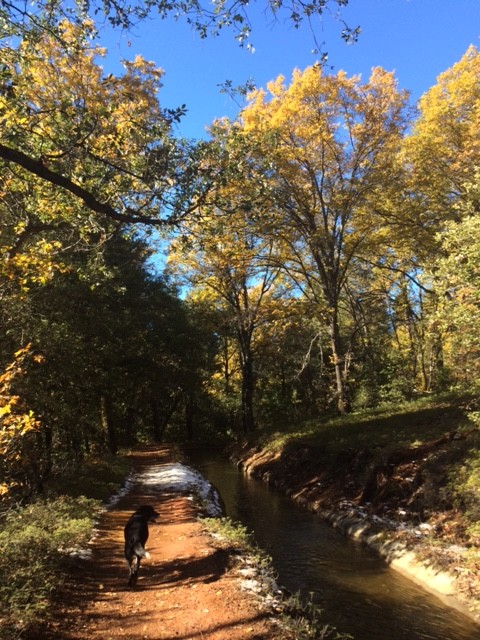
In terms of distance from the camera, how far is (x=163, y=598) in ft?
21.3

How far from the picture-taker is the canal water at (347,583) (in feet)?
22.7

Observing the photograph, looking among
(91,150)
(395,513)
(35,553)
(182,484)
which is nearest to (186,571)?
(35,553)

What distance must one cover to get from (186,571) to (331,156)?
1725 centimetres

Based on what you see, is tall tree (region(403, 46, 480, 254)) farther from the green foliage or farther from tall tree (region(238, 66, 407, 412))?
the green foliage

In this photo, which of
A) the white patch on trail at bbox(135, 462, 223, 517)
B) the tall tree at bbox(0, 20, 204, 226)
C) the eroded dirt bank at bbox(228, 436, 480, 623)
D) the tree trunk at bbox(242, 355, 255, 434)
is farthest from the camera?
the tree trunk at bbox(242, 355, 255, 434)

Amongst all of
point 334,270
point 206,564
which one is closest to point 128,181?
point 206,564

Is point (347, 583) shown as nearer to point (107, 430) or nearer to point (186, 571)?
point (186, 571)

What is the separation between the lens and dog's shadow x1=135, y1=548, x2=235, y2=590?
7.12m

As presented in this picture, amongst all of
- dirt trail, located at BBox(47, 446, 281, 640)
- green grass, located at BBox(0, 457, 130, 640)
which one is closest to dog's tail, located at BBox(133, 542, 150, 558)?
dirt trail, located at BBox(47, 446, 281, 640)

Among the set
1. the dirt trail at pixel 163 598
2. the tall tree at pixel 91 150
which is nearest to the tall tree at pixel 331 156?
the tall tree at pixel 91 150

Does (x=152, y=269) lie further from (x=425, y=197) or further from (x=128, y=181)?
(x=128, y=181)

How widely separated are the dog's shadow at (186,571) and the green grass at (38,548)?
1.31m

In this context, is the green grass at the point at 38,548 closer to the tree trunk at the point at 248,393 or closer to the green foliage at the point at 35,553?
the green foliage at the point at 35,553

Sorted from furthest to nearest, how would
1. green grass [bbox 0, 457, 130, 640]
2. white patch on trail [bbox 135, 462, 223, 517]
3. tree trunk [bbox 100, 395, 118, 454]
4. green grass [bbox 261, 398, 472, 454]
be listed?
tree trunk [bbox 100, 395, 118, 454]
green grass [bbox 261, 398, 472, 454]
white patch on trail [bbox 135, 462, 223, 517]
green grass [bbox 0, 457, 130, 640]
